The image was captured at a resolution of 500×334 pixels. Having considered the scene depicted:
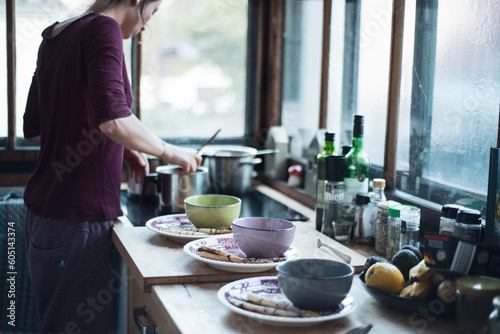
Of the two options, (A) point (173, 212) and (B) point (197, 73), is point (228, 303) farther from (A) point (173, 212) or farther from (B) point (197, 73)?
→ (B) point (197, 73)

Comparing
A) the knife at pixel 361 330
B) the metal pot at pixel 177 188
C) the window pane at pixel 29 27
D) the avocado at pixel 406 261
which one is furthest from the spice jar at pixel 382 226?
→ the window pane at pixel 29 27

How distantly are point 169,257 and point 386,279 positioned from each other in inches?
21.6

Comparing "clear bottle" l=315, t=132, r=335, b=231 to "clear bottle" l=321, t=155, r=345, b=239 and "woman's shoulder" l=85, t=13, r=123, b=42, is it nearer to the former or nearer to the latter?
"clear bottle" l=321, t=155, r=345, b=239

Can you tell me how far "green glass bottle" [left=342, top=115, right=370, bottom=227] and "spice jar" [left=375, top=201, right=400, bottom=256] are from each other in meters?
0.14

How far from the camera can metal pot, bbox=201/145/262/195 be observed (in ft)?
7.56

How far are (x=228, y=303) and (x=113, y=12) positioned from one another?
1050 mm

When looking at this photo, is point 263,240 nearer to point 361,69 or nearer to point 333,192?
point 333,192

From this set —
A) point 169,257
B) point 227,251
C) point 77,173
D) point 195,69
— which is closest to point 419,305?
point 227,251

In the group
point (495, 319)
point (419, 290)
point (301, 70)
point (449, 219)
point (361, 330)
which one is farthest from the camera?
point (301, 70)

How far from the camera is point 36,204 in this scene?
5.64 feet

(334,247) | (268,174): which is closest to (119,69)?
(334,247)

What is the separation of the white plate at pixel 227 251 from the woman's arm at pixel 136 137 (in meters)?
0.34

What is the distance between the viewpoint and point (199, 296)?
3.88ft

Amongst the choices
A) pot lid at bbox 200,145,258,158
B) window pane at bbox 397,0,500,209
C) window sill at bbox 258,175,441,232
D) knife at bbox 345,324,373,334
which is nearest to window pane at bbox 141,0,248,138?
pot lid at bbox 200,145,258,158
